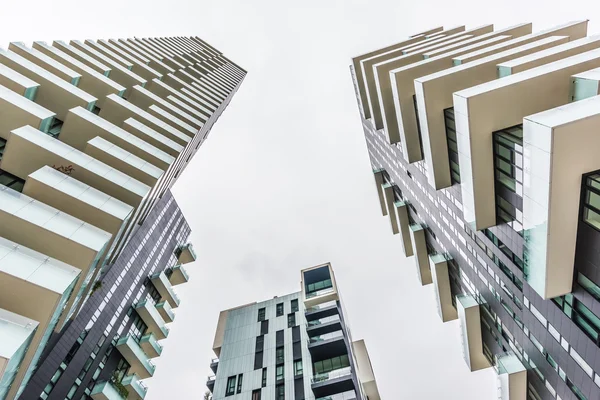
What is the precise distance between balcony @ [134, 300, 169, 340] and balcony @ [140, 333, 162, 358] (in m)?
1.82

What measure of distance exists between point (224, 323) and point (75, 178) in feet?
153

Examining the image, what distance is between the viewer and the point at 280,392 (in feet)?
128

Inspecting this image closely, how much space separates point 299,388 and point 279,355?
651 cm

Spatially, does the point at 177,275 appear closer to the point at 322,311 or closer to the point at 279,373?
the point at 279,373

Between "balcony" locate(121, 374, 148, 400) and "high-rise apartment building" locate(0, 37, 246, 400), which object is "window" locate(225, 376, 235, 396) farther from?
"balcony" locate(121, 374, 148, 400)

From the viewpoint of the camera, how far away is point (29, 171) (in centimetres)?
1650

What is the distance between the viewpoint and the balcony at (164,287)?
4297 centimetres

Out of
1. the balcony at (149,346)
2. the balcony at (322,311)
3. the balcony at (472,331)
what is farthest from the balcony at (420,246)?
the balcony at (149,346)

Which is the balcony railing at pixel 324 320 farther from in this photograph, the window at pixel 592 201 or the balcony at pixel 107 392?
the window at pixel 592 201

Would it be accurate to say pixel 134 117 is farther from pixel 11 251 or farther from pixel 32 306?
pixel 32 306

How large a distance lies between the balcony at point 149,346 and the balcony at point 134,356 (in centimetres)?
107

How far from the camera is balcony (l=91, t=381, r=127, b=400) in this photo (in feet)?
97.0

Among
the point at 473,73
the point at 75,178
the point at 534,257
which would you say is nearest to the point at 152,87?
the point at 75,178

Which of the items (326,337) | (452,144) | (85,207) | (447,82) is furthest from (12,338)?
→ (326,337)
